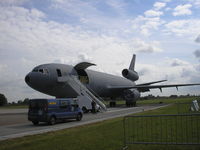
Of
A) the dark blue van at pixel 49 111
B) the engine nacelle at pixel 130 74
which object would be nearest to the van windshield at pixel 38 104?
the dark blue van at pixel 49 111

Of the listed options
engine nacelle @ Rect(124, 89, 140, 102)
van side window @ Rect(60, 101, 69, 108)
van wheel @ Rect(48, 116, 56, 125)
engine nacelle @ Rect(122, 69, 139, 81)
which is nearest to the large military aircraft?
engine nacelle @ Rect(124, 89, 140, 102)

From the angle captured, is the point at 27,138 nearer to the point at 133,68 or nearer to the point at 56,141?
the point at 56,141

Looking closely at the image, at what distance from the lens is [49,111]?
16.0 metres

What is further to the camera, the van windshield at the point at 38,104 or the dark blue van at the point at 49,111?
the van windshield at the point at 38,104

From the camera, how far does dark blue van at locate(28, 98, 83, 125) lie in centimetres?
1587

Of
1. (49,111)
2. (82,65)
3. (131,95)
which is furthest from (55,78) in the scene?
(131,95)

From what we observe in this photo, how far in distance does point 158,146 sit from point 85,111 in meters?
18.0

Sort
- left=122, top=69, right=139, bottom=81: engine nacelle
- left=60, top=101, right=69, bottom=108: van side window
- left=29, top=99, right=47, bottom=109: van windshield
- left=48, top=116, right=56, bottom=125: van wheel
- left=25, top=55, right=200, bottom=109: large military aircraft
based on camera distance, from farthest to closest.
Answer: left=122, top=69, right=139, bottom=81: engine nacelle
left=25, top=55, right=200, bottom=109: large military aircraft
left=60, top=101, right=69, bottom=108: van side window
left=29, top=99, right=47, bottom=109: van windshield
left=48, top=116, right=56, bottom=125: van wheel

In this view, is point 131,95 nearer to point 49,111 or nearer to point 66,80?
point 66,80

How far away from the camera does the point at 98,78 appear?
3431 cm

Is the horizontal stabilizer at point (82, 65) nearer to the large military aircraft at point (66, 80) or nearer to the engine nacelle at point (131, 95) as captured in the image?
the large military aircraft at point (66, 80)

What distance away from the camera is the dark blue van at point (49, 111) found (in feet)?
52.1

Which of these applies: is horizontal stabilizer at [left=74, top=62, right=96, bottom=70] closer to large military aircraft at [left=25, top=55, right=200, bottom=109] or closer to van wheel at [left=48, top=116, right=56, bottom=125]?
large military aircraft at [left=25, top=55, right=200, bottom=109]

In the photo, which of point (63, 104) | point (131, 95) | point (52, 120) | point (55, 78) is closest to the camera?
point (52, 120)
